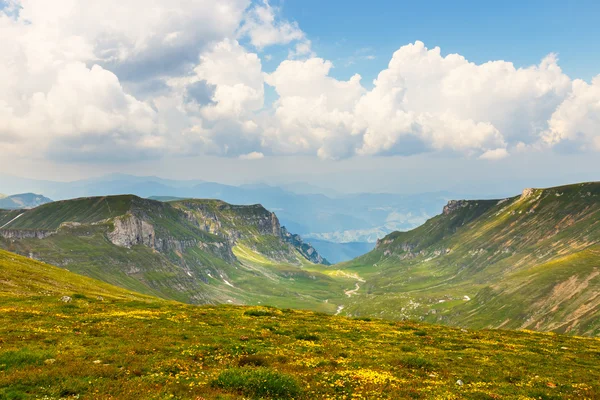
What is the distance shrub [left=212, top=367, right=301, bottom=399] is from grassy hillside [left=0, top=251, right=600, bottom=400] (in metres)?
0.05

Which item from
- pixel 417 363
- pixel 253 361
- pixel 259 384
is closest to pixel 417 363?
pixel 417 363

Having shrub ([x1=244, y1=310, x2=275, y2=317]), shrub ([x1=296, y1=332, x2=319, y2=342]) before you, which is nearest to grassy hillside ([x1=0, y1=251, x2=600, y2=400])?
shrub ([x1=296, y1=332, x2=319, y2=342])

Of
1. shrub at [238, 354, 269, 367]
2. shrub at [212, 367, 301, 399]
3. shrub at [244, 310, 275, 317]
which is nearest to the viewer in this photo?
shrub at [212, 367, 301, 399]

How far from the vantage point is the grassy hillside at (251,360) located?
56.9 ft

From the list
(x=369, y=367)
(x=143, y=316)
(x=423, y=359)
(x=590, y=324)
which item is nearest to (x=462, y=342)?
(x=423, y=359)

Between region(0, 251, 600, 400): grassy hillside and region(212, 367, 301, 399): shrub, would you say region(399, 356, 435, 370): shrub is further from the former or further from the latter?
region(212, 367, 301, 399): shrub

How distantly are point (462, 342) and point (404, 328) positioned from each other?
27.4 ft

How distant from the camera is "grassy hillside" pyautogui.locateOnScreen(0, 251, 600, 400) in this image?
1734 cm

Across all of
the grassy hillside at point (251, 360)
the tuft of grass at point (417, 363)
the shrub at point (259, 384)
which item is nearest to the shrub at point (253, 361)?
the grassy hillside at point (251, 360)

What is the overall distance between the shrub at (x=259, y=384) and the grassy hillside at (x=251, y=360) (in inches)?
2.0

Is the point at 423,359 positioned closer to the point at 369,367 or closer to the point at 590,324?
the point at 369,367

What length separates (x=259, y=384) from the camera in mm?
17297

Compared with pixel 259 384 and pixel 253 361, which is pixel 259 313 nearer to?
pixel 253 361

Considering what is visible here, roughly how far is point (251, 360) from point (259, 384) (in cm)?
575
